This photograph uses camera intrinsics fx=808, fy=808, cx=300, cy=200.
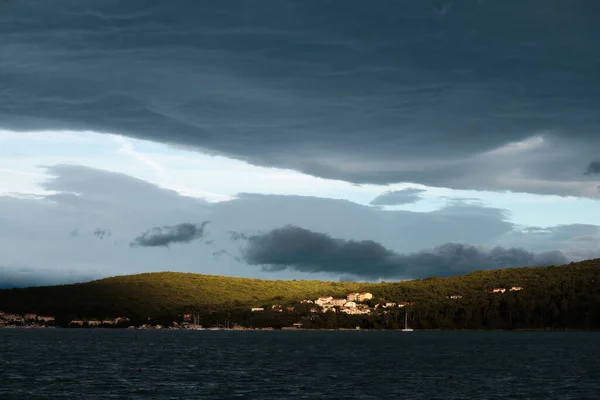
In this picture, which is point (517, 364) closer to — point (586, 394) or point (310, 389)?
point (586, 394)

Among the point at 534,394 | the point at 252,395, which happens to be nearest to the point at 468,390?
the point at 534,394

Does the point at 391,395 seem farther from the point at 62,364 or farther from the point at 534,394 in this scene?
the point at 62,364

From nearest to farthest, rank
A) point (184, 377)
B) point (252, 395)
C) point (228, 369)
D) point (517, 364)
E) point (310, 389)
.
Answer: point (252, 395) < point (310, 389) < point (184, 377) < point (228, 369) < point (517, 364)

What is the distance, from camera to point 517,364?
185750 millimetres

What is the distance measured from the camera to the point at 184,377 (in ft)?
470

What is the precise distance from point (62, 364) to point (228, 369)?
37649 millimetres

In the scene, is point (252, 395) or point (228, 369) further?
point (228, 369)

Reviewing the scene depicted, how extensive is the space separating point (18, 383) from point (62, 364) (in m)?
45.2

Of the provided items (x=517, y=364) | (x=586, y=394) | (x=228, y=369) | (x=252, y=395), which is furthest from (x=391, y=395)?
(x=517, y=364)

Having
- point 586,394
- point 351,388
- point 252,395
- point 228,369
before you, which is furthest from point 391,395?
point 228,369

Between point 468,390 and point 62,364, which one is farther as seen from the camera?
point 62,364

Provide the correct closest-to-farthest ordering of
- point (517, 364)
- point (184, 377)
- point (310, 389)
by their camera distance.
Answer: point (310, 389) < point (184, 377) < point (517, 364)

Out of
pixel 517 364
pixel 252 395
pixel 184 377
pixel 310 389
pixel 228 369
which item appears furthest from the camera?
pixel 517 364

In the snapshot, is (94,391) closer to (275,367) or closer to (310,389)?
(310,389)
